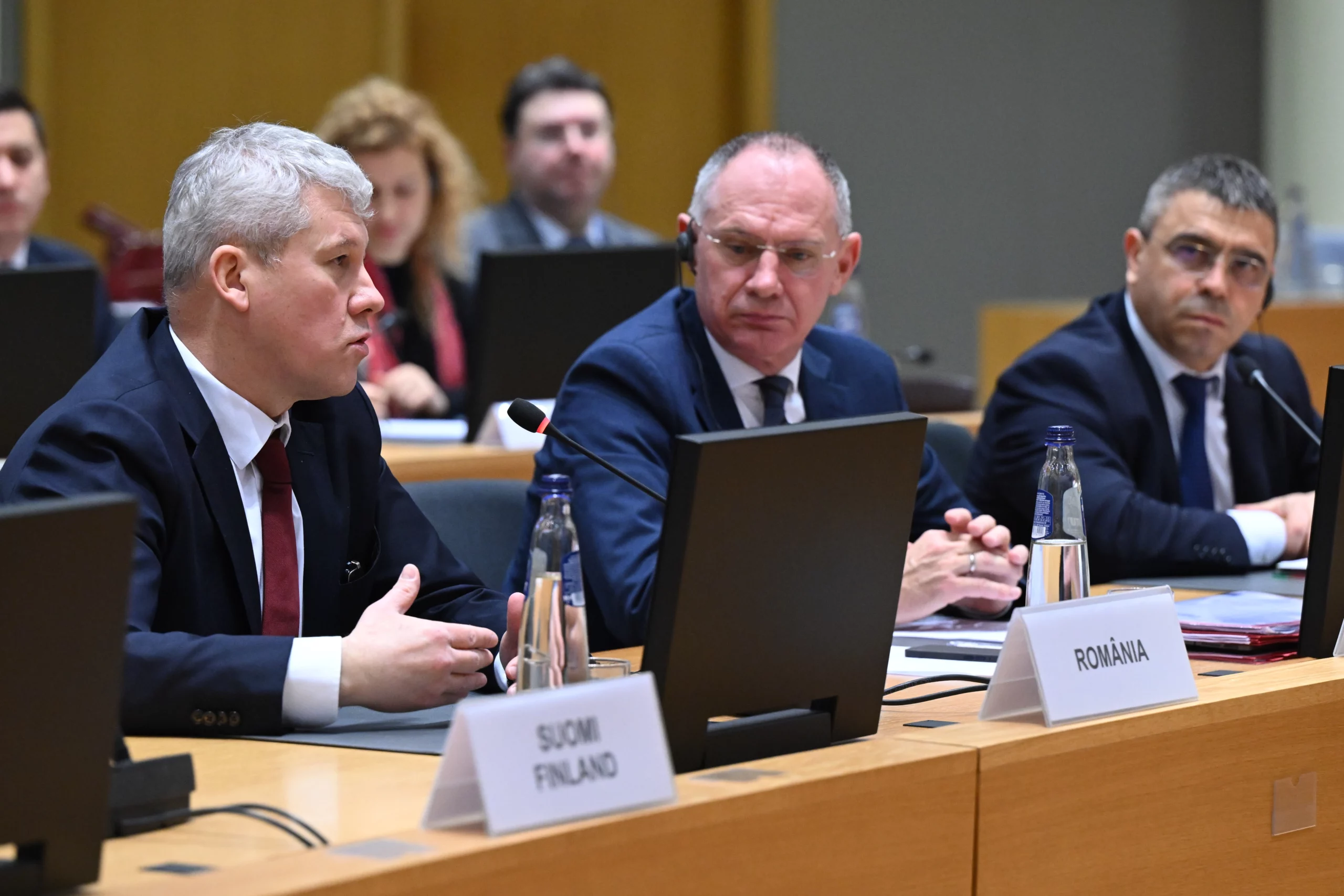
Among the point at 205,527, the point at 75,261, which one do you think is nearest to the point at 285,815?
the point at 205,527

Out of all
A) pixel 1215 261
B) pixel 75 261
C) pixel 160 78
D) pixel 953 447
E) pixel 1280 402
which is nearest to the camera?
pixel 1280 402

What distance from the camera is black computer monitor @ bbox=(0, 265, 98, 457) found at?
3.07 metres

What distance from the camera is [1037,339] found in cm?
568

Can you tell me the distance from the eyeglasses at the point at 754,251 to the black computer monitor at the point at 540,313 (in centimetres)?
102

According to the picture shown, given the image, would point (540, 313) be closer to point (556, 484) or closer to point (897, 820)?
point (556, 484)

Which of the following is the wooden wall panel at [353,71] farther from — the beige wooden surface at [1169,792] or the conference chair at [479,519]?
the beige wooden surface at [1169,792]

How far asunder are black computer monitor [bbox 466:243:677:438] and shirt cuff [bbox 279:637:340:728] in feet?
6.31

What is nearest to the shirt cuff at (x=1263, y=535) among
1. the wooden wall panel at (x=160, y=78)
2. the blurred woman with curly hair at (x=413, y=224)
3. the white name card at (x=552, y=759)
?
the white name card at (x=552, y=759)

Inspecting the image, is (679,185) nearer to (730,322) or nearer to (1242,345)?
(1242,345)

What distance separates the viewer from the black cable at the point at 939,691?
1776 millimetres

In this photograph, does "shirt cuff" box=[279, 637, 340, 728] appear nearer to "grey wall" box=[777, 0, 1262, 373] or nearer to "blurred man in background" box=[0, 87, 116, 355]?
"blurred man in background" box=[0, 87, 116, 355]

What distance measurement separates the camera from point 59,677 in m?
1.15

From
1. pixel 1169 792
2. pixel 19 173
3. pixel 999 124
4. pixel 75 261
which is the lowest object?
pixel 1169 792

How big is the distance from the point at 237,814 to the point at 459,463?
208 cm
